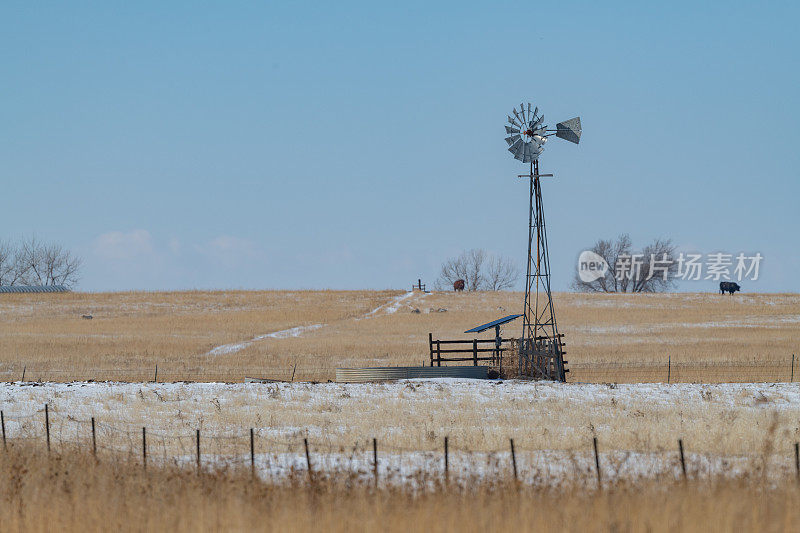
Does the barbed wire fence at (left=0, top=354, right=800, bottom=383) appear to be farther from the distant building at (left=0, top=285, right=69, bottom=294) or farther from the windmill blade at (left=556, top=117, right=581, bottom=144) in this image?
the distant building at (left=0, top=285, right=69, bottom=294)

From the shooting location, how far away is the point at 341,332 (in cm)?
6762

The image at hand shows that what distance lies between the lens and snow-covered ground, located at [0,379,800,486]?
1605 centimetres

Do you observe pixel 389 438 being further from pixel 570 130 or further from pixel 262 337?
pixel 262 337

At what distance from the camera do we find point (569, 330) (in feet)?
221

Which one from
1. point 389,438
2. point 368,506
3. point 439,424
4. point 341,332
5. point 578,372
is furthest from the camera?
point 341,332

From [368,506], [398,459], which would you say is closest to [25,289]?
[398,459]

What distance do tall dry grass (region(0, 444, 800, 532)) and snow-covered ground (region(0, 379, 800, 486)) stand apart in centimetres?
82

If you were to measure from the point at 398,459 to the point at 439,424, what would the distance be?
6.27m

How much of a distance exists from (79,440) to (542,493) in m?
11.2

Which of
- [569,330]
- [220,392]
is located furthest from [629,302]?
[220,392]

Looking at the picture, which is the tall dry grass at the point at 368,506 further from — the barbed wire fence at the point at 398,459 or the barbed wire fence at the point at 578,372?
the barbed wire fence at the point at 578,372

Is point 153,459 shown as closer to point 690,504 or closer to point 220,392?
point 690,504

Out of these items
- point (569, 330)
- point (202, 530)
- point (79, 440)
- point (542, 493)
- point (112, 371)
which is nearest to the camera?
point (202, 530)

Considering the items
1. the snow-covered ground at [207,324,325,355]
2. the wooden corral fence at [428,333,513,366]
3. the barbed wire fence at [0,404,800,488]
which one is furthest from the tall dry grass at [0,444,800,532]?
the snow-covered ground at [207,324,325,355]
